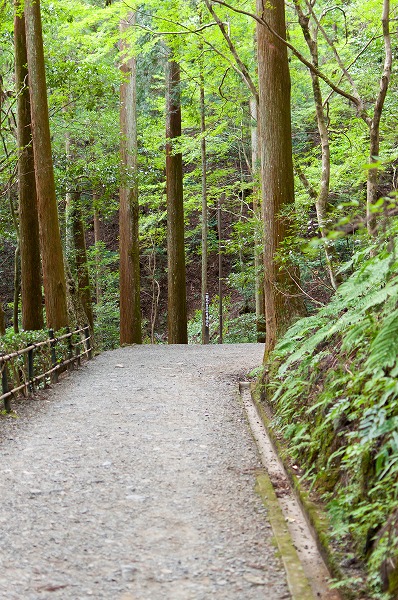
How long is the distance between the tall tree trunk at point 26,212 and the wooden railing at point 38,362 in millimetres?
1268

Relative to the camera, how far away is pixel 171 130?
21422mm

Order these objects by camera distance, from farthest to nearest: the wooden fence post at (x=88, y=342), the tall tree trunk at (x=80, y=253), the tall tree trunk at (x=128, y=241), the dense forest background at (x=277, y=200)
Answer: the tall tree trunk at (x=80, y=253), the tall tree trunk at (x=128, y=241), the wooden fence post at (x=88, y=342), the dense forest background at (x=277, y=200)

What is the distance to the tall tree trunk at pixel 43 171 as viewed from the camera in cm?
1356

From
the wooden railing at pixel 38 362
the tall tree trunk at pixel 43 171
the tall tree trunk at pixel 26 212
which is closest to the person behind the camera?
the wooden railing at pixel 38 362

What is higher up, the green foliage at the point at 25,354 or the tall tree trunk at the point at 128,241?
the tall tree trunk at the point at 128,241

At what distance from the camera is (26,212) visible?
15.4 meters

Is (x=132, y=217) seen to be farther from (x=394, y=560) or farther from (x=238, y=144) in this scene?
(x=394, y=560)

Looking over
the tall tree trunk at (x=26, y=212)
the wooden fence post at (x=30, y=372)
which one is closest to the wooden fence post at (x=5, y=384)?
the wooden fence post at (x=30, y=372)

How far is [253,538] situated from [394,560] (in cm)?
157

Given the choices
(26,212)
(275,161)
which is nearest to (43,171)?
(26,212)

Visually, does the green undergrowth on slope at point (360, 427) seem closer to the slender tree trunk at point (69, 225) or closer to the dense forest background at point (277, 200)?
the dense forest background at point (277, 200)

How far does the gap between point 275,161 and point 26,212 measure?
726 centimetres

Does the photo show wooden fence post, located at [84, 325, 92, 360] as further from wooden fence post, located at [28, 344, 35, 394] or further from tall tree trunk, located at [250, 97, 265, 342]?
tall tree trunk, located at [250, 97, 265, 342]

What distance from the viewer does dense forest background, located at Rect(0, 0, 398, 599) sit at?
13.4ft
